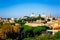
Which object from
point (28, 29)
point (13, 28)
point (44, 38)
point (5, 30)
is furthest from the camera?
point (28, 29)

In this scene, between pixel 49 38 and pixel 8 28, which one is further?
pixel 8 28

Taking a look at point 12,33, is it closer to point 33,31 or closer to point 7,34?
point 7,34

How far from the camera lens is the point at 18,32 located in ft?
89.5

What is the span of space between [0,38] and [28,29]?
6.90 metres

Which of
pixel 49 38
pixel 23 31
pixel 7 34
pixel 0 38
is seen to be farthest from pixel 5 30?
pixel 49 38

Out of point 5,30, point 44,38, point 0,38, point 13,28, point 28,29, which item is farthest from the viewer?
point 28,29

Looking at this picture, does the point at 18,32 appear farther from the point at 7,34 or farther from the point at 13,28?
the point at 7,34

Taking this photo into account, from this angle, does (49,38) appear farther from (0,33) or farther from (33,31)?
(33,31)

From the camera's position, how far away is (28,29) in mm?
27891

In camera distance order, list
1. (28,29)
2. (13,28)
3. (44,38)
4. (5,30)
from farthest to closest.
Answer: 1. (28,29)
2. (13,28)
3. (5,30)
4. (44,38)

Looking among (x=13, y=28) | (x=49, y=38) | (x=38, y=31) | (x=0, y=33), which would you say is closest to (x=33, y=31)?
(x=38, y=31)

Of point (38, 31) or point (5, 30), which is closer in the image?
point (5, 30)

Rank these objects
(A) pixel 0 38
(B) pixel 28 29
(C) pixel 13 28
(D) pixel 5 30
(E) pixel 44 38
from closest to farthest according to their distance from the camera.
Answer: (E) pixel 44 38 < (A) pixel 0 38 < (D) pixel 5 30 < (C) pixel 13 28 < (B) pixel 28 29

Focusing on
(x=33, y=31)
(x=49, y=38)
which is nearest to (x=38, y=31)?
(x=33, y=31)
